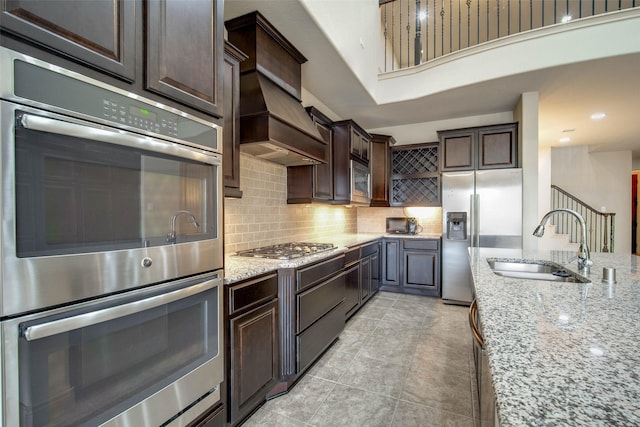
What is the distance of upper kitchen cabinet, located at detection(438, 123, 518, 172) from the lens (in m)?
3.96

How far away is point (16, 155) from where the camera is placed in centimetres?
77

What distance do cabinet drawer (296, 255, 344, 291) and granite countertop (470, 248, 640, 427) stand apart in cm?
118

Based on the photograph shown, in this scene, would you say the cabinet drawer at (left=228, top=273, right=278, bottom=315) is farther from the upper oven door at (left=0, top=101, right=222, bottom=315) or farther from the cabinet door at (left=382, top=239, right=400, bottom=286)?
the cabinet door at (left=382, top=239, right=400, bottom=286)

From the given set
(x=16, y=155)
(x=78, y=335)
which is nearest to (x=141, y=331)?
(x=78, y=335)

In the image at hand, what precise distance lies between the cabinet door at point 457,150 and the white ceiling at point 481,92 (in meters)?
0.39

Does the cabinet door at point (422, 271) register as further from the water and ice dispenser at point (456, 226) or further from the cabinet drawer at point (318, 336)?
the cabinet drawer at point (318, 336)

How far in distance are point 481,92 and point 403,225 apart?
89.1 inches

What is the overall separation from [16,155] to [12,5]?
39 cm

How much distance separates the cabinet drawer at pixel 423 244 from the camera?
14.0 ft

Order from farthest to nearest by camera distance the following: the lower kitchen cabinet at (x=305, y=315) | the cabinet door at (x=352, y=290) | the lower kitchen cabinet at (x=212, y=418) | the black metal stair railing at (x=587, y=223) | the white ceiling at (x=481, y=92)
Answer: the black metal stair railing at (x=587, y=223)
the cabinet door at (x=352, y=290)
the white ceiling at (x=481, y=92)
the lower kitchen cabinet at (x=305, y=315)
the lower kitchen cabinet at (x=212, y=418)

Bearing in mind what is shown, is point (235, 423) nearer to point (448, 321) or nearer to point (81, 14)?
point (81, 14)

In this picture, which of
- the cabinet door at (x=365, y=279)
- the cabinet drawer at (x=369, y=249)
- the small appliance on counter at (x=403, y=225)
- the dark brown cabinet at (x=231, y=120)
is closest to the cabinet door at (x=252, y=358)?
the dark brown cabinet at (x=231, y=120)

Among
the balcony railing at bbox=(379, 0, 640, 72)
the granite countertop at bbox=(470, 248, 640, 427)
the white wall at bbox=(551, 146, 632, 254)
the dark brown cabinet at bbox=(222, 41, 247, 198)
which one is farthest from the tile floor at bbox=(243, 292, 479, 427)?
the white wall at bbox=(551, 146, 632, 254)

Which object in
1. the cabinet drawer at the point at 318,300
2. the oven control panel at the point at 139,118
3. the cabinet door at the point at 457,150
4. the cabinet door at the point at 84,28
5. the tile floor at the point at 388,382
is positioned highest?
the cabinet door at the point at 457,150
